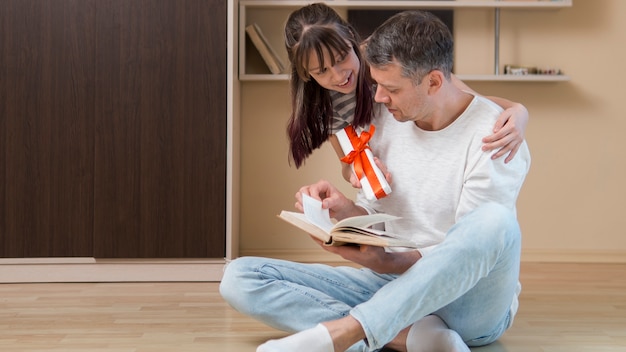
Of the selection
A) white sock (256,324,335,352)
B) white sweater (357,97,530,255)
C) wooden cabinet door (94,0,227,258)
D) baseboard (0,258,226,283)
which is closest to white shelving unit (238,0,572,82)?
wooden cabinet door (94,0,227,258)

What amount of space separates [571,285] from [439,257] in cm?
160

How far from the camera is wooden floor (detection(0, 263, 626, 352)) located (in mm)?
2041

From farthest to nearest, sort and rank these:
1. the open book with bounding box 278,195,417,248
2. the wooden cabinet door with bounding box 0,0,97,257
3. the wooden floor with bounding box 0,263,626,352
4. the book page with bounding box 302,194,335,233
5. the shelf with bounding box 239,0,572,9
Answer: the shelf with bounding box 239,0,572,9 < the wooden cabinet door with bounding box 0,0,97,257 < the wooden floor with bounding box 0,263,626,352 < the book page with bounding box 302,194,335,233 < the open book with bounding box 278,195,417,248

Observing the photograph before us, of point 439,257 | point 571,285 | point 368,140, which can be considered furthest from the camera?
point 571,285

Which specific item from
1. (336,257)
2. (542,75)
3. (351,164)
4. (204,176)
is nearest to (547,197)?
(542,75)

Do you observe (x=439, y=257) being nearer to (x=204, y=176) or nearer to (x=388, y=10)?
(x=204, y=176)

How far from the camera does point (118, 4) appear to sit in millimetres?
3000

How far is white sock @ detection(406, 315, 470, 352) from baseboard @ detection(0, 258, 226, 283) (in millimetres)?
1388

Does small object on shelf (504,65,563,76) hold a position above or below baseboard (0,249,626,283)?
above

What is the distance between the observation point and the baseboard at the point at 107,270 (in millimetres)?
3023

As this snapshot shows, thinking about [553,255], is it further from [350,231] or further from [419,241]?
[350,231]

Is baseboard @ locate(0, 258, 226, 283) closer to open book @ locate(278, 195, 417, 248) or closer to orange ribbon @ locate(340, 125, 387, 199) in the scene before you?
orange ribbon @ locate(340, 125, 387, 199)

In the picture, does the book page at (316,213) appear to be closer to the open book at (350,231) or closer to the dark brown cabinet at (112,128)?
the open book at (350,231)

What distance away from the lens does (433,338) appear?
68.7 inches
